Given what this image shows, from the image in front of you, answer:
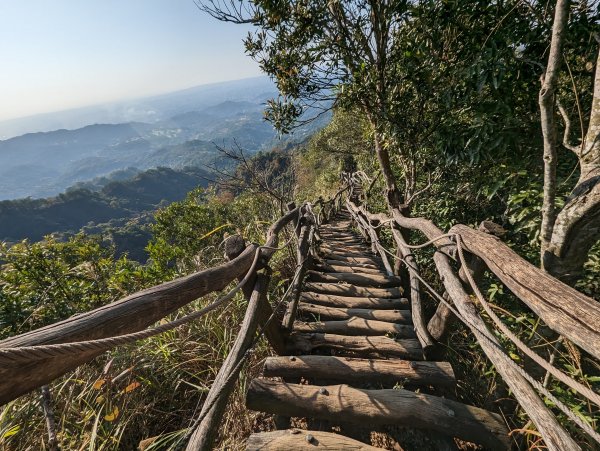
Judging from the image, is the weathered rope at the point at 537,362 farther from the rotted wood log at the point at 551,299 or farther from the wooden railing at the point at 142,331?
the wooden railing at the point at 142,331

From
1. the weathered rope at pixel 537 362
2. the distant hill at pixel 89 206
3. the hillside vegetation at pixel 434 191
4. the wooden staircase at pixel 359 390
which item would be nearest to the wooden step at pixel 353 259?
the hillside vegetation at pixel 434 191

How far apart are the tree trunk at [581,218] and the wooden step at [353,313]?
4.89 feet

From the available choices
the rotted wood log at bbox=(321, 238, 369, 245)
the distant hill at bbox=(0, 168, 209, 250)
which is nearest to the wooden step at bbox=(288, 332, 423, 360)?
the rotted wood log at bbox=(321, 238, 369, 245)

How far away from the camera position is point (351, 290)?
397 centimetres

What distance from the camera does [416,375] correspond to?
7.22 ft

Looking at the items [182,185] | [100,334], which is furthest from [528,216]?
[182,185]

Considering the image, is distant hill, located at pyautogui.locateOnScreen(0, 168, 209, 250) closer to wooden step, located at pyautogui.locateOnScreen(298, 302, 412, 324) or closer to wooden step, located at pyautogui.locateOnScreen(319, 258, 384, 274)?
wooden step, located at pyautogui.locateOnScreen(319, 258, 384, 274)

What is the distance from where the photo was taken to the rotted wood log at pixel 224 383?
4.43ft

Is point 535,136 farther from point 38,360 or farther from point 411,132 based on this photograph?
point 38,360

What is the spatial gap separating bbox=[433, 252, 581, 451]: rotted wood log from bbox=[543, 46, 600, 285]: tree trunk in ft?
2.39

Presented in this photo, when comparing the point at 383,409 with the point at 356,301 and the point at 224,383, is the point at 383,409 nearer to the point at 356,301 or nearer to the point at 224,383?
the point at 224,383

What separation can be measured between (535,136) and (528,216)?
95 cm

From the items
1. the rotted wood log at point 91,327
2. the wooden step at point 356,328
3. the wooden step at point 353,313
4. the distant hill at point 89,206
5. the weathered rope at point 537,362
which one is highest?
the rotted wood log at point 91,327

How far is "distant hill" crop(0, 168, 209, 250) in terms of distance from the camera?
68.2m
